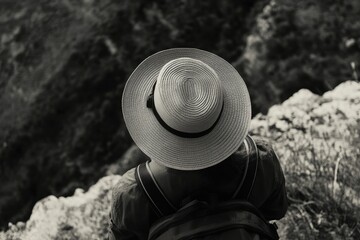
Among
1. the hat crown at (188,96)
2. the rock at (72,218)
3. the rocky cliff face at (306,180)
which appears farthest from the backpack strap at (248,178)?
the rock at (72,218)

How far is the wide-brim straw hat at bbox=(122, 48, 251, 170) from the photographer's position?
5.68 ft

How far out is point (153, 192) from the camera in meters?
1.80

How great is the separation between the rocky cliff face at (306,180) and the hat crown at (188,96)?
4.43 ft

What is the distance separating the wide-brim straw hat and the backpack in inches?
4.4

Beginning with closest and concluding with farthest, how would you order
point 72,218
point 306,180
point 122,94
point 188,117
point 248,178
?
point 188,117, point 248,178, point 122,94, point 306,180, point 72,218

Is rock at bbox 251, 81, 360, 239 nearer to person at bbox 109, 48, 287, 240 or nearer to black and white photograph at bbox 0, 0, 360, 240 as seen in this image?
black and white photograph at bbox 0, 0, 360, 240

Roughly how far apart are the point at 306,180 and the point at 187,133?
153cm

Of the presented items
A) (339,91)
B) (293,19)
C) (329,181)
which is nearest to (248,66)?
(293,19)

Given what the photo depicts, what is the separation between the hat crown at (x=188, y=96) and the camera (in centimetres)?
173

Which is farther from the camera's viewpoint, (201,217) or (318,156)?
(318,156)

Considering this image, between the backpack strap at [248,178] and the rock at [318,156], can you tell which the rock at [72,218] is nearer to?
the rock at [318,156]

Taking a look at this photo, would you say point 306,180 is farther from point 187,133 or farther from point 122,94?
point 187,133

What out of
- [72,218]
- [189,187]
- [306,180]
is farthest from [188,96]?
[72,218]

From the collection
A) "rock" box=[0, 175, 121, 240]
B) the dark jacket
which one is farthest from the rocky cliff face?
the dark jacket
